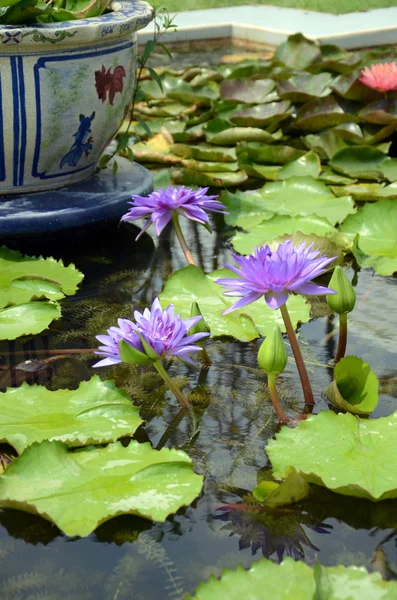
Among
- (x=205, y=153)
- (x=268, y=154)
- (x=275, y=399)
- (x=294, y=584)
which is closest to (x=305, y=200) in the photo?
(x=268, y=154)

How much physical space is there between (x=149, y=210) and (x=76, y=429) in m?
0.54

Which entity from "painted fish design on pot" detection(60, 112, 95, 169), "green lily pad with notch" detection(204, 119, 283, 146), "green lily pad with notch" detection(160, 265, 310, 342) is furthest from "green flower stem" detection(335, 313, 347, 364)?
"green lily pad with notch" detection(204, 119, 283, 146)

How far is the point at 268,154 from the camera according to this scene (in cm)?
267

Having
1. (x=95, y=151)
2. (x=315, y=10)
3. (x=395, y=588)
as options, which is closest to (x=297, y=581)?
(x=395, y=588)

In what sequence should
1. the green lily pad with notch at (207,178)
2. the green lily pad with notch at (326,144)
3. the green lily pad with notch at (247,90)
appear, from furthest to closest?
the green lily pad with notch at (247,90) < the green lily pad with notch at (326,144) < the green lily pad with notch at (207,178)

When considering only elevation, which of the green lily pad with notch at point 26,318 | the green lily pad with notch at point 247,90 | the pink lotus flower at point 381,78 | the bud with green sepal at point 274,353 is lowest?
the green lily pad with notch at point 247,90

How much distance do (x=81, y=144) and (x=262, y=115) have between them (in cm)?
97

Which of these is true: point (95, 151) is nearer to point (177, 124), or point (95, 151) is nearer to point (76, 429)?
point (177, 124)

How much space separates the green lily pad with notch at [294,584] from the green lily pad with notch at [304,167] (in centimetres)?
173

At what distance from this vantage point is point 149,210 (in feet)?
5.41

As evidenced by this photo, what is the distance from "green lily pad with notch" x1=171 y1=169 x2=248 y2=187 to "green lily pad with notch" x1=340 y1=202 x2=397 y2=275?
0.56 m

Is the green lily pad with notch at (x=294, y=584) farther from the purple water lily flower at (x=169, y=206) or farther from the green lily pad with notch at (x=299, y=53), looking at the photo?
the green lily pad with notch at (x=299, y=53)

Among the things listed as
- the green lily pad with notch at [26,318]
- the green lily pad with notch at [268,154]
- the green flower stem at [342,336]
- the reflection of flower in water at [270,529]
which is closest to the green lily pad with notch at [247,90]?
the green lily pad with notch at [268,154]

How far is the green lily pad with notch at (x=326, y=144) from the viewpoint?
8.69 ft
